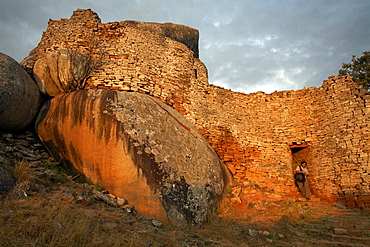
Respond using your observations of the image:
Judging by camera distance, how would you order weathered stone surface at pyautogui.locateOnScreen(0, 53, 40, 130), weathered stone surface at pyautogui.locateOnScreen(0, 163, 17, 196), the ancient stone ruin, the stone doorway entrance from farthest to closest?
the stone doorway entrance < the ancient stone ruin < weathered stone surface at pyautogui.locateOnScreen(0, 53, 40, 130) < weathered stone surface at pyautogui.locateOnScreen(0, 163, 17, 196)

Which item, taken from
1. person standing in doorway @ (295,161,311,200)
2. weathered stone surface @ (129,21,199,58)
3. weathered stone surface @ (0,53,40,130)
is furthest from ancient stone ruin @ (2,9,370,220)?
weathered stone surface @ (0,53,40,130)

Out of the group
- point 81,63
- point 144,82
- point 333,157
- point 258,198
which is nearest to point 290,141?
point 333,157

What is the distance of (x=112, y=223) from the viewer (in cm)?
399

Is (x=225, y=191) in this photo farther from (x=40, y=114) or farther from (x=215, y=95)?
(x=40, y=114)

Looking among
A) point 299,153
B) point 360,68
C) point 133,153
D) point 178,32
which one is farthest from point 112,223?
point 360,68

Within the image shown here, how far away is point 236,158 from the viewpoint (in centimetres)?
945

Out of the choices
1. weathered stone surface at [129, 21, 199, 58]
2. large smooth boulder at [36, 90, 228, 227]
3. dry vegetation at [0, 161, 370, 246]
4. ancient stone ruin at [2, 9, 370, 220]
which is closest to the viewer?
dry vegetation at [0, 161, 370, 246]

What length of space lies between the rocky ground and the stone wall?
3.89 feet

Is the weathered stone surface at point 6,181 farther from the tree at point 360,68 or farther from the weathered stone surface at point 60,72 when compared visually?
the tree at point 360,68

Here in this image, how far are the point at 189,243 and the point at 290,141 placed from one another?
7236 mm

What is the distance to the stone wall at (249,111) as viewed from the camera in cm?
816

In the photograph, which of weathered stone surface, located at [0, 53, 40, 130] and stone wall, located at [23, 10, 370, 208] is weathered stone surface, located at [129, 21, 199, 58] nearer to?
stone wall, located at [23, 10, 370, 208]

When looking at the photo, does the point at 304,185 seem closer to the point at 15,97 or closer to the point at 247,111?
the point at 247,111

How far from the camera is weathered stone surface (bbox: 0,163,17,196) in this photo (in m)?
3.92
